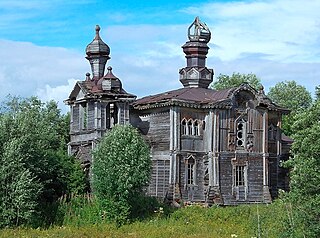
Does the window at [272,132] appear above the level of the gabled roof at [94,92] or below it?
below

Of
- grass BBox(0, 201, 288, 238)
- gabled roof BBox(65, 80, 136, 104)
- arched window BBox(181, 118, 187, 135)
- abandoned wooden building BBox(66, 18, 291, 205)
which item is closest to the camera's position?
grass BBox(0, 201, 288, 238)

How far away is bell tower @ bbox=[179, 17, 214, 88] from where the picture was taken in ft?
148

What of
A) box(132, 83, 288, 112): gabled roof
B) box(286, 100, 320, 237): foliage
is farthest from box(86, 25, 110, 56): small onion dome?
box(286, 100, 320, 237): foliage

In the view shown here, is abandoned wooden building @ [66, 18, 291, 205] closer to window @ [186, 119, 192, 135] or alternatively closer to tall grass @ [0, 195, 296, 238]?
window @ [186, 119, 192, 135]

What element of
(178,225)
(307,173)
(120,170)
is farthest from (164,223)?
(307,173)

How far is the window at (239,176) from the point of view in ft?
136

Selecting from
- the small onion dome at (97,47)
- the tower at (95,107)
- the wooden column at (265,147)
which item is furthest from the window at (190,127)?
the small onion dome at (97,47)

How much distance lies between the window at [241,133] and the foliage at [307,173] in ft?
62.4

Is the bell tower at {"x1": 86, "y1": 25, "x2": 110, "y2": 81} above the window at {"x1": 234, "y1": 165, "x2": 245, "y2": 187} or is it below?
above

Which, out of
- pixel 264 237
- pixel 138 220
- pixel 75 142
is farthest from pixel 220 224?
pixel 75 142

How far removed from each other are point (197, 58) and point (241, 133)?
6.45 meters

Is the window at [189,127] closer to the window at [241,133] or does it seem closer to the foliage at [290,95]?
the window at [241,133]

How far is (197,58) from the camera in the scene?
4578 cm

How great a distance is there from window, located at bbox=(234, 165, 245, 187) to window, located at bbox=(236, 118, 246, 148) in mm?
1253
